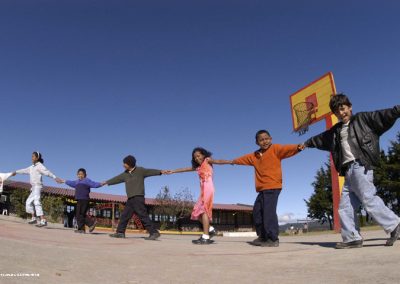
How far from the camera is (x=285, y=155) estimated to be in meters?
5.83

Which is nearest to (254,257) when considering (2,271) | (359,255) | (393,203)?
(359,255)

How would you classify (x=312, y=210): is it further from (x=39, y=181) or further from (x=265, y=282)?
(x=265, y=282)

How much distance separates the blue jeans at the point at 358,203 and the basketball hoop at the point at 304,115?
10460 millimetres

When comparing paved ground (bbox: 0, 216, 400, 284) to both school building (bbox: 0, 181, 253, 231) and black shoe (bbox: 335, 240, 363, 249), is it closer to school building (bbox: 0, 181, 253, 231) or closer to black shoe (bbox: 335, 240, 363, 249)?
black shoe (bbox: 335, 240, 363, 249)

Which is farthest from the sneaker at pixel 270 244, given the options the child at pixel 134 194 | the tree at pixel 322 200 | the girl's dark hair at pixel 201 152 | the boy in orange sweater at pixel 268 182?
the tree at pixel 322 200

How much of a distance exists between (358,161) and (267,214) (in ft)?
5.43

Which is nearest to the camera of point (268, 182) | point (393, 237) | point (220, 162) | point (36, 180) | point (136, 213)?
point (393, 237)

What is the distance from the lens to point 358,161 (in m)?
4.52

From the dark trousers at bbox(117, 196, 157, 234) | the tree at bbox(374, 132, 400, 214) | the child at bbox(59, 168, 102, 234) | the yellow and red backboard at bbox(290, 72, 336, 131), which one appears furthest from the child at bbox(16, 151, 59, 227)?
the tree at bbox(374, 132, 400, 214)

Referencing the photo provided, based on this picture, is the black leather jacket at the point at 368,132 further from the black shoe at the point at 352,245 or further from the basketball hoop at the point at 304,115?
the basketball hoop at the point at 304,115

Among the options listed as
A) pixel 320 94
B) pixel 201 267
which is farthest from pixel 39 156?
pixel 320 94

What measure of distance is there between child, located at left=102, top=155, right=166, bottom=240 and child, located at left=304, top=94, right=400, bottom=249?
13.6 ft

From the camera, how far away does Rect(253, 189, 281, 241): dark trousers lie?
5.59 meters

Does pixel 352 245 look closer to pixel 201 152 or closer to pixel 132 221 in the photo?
pixel 201 152
